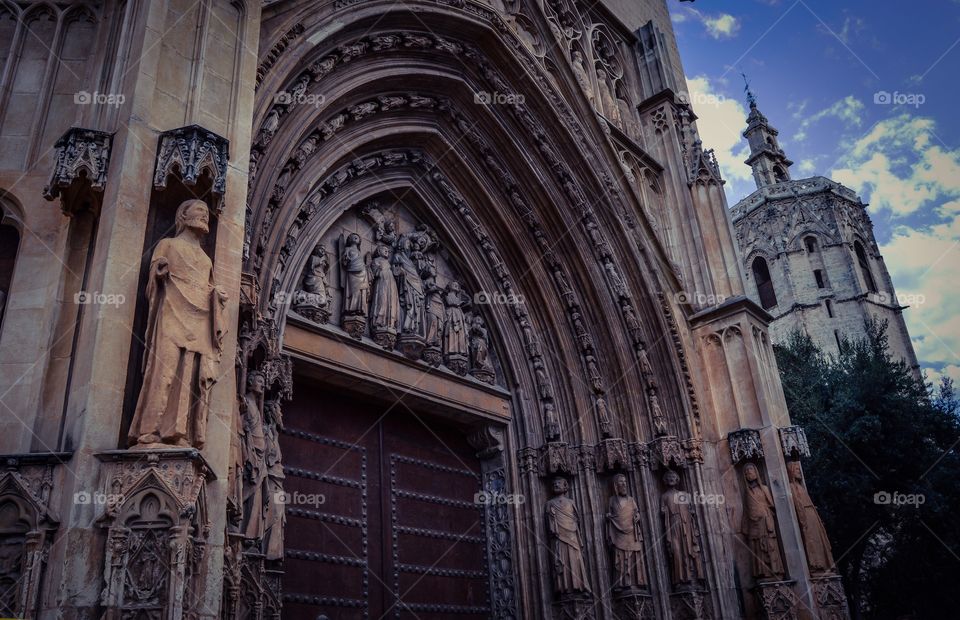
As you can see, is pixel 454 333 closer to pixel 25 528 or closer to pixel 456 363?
pixel 456 363

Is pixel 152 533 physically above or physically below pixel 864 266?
below

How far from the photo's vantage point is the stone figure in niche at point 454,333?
909 cm

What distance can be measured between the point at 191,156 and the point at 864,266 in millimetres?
41187

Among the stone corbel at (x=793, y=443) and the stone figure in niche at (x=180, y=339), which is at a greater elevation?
the stone corbel at (x=793, y=443)

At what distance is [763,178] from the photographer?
154 ft

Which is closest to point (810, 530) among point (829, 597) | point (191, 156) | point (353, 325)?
point (829, 597)

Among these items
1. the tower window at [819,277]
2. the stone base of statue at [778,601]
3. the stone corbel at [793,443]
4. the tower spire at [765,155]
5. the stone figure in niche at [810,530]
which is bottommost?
the stone base of statue at [778,601]

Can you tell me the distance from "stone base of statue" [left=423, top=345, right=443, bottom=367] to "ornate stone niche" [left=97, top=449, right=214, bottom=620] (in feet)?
15.5

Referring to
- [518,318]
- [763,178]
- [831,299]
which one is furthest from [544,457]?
[763,178]

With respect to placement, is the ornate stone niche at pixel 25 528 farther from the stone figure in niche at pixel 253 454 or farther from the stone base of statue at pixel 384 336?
the stone base of statue at pixel 384 336

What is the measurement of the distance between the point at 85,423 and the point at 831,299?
128ft

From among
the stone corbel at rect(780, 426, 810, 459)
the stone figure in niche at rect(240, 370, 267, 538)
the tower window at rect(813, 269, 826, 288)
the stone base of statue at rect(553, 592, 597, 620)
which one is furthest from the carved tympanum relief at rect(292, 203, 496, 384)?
the tower window at rect(813, 269, 826, 288)

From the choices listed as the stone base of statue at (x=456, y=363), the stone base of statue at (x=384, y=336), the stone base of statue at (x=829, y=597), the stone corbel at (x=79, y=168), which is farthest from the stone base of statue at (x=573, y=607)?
the stone corbel at (x=79, y=168)

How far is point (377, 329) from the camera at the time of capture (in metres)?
8.23
